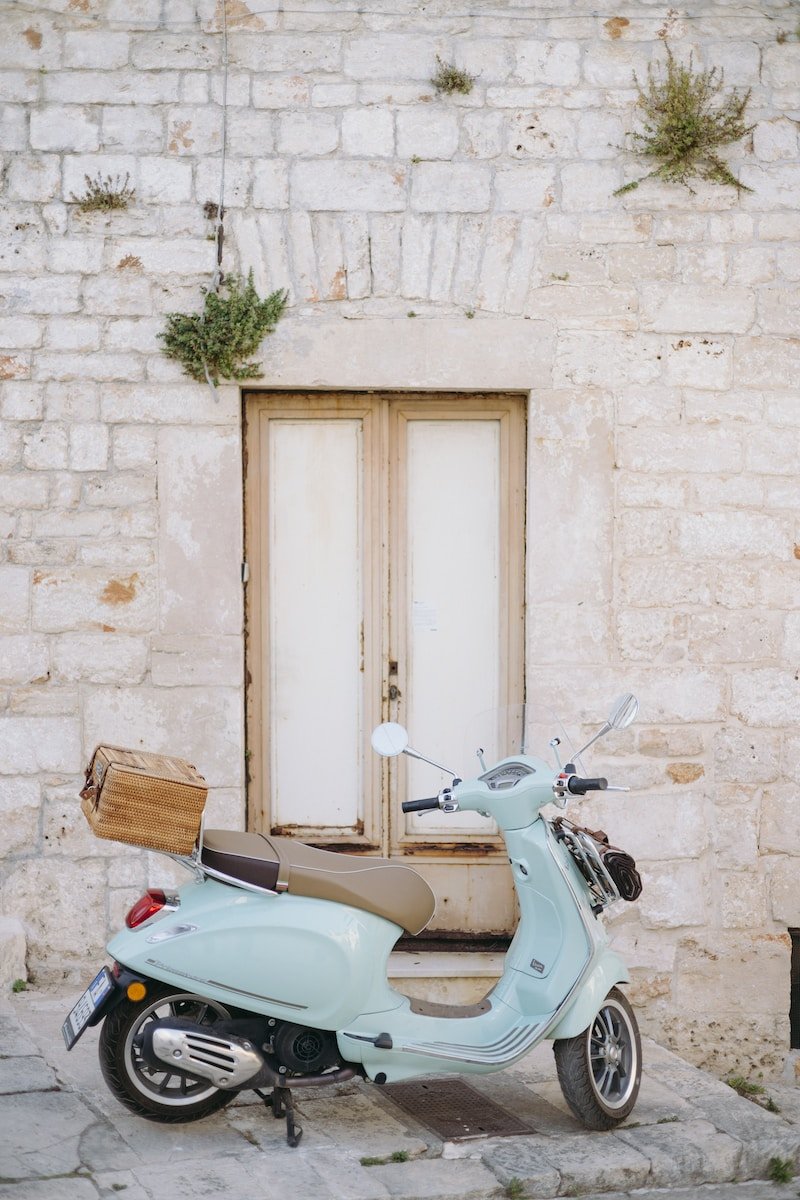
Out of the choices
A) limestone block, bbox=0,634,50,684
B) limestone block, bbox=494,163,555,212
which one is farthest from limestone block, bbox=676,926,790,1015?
limestone block, bbox=494,163,555,212

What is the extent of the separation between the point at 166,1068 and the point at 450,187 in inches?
144

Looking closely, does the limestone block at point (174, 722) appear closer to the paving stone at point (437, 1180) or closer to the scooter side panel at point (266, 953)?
the scooter side panel at point (266, 953)

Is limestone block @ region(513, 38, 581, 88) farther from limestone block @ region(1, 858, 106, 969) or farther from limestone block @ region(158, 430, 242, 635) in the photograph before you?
limestone block @ region(1, 858, 106, 969)

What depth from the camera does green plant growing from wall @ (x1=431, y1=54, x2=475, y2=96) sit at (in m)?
5.18

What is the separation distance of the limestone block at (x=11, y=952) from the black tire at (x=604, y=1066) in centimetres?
233

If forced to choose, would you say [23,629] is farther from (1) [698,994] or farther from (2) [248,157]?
(1) [698,994]

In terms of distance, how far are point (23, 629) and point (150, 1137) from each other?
2297 millimetres

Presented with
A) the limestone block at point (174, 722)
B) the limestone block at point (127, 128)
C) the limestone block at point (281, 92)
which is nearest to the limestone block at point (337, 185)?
the limestone block at point (281, 92)

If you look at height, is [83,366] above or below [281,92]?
below

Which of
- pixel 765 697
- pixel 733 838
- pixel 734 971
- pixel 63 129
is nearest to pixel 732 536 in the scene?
pixel 765 697

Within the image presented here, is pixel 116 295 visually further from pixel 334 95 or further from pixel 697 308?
pixel 697 308

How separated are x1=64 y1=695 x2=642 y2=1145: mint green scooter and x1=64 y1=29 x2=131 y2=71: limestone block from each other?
10.7 ft

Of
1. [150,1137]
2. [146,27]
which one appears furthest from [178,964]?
[146,27]

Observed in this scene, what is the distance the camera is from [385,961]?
377 cm
